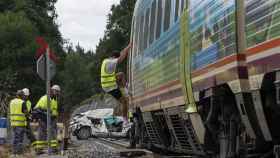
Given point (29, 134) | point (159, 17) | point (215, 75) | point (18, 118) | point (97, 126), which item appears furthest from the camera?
point (97, 126)

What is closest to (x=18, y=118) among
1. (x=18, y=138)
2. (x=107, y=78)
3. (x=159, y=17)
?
(x=18, y=138)

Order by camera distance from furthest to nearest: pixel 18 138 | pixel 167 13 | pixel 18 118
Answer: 1. pixel 18 118
2. pixel 18 138
3. pixel 167 13

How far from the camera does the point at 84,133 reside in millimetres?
27641

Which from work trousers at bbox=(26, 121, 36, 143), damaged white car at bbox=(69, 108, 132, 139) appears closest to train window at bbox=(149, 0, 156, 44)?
work trousers at bbox=(26, 121, 36, 143)

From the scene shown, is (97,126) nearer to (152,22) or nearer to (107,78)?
(107,78)

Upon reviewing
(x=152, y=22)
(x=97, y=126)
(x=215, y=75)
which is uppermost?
(x=152, y=22)

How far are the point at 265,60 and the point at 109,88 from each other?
34.1 ft

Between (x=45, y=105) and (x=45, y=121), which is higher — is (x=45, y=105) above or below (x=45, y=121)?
above

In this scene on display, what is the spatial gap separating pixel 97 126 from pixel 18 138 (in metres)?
11.0

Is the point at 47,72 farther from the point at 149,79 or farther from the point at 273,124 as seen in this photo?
the point at 273,124

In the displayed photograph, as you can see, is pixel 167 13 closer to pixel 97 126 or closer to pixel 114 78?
pixel 114 78

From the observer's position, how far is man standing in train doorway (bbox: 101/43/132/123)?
15.6 m

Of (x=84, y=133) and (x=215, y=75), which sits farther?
(x=84, y=133)

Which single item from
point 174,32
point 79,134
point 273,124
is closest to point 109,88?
point 174,32
